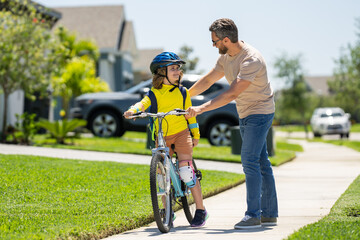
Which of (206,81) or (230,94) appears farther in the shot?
(206,81)

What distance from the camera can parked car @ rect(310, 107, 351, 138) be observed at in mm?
36219

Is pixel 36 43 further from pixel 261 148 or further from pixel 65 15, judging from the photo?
pixel 65 15

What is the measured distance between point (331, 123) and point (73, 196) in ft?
99.5

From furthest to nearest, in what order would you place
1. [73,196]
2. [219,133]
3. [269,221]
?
1. [219,133]
2. [73,196]
3. [269,221]

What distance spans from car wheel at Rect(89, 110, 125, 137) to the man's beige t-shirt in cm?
1255

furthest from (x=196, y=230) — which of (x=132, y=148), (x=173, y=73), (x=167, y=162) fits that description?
(x=132, y=148)

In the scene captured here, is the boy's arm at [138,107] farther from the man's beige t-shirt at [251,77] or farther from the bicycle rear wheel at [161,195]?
the man's beige t-shirt at [251,77]

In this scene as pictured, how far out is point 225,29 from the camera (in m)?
6.02

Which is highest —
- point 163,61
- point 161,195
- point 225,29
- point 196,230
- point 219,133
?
point 225,29

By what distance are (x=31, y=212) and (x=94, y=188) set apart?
6.32 feet

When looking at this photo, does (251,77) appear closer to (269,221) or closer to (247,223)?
(247,223)

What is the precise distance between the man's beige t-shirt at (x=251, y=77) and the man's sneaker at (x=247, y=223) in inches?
39.0

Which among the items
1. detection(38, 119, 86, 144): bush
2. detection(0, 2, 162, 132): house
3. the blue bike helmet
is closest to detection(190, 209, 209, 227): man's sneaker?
the blue bike helmet

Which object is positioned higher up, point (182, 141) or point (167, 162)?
point (182, 141)
